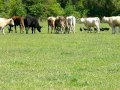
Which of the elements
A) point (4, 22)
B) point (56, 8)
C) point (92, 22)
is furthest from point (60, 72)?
point (56, 8)

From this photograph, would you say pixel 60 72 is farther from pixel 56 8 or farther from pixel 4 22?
pixel 56 8

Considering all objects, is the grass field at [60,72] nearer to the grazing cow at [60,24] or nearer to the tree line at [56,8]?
the grazing cow at [60,24]

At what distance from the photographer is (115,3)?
85312 mm

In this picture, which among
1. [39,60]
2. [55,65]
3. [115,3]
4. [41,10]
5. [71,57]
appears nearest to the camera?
[55,65]

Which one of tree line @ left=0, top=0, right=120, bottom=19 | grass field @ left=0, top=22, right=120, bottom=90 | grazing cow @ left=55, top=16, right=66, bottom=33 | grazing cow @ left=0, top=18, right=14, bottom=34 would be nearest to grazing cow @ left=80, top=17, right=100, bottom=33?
grazing cow @ left=55, top=16, right=66, bottom=33

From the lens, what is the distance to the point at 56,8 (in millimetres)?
79250

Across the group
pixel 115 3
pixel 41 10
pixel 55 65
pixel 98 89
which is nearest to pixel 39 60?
pixel 55 65

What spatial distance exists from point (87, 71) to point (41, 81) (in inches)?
85.1

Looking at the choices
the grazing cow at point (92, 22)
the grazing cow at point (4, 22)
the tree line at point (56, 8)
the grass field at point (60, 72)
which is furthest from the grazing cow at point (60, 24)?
the tree line at point (56, 8)

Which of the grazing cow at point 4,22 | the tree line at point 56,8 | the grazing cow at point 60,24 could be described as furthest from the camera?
the tree line at point 56,8

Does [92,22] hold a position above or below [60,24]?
above

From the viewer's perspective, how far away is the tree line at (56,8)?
2876 inches

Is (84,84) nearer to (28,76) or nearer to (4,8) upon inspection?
(28,76)

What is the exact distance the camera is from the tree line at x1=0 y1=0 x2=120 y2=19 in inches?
2876
